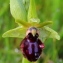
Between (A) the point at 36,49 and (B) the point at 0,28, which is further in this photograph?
(B) the point at 0,28

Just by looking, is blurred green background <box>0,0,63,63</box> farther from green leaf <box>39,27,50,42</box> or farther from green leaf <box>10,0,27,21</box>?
green leaf <box>39,27,50,42</box>

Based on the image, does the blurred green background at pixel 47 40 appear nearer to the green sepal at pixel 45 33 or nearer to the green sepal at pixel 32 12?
the green sepal at pixel 32 12

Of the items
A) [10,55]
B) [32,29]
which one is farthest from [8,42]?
[32,29]

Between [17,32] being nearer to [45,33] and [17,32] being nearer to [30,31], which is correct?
[30,31]

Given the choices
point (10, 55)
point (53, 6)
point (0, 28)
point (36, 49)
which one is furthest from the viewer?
point (53, 6)

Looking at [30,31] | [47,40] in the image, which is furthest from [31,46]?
[47,40]

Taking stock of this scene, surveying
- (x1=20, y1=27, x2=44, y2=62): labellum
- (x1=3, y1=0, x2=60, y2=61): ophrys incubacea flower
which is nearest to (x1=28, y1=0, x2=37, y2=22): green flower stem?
(x1=3, y1=0, x2=60, y2=61): ophrys incubacea flower

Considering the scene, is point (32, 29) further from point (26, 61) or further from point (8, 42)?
point (8, 42)
